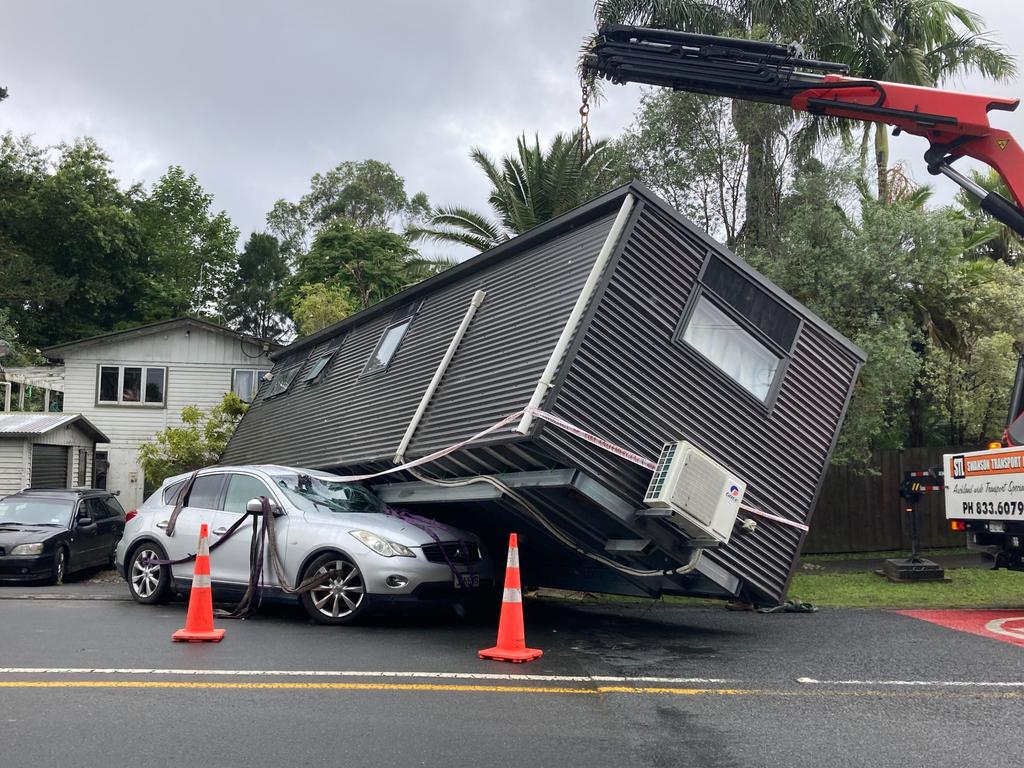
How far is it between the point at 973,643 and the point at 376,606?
17.7 ft

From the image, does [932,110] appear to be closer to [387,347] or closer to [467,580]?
[387,347]

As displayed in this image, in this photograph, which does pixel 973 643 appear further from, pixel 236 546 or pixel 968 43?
pixel 968 43

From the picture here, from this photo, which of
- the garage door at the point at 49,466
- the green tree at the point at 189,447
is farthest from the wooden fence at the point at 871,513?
the garage door at the point at 49,466

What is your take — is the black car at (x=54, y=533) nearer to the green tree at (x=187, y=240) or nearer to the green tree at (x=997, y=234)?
the green tree at (x=997, y=234)

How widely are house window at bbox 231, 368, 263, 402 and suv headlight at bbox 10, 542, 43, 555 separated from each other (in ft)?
40.4

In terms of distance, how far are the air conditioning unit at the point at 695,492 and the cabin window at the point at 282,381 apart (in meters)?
9.05

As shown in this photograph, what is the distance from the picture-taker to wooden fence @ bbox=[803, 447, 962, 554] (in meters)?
18.1

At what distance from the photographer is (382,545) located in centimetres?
864

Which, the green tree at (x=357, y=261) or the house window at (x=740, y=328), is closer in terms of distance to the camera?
the house window at (x=740, y=328)

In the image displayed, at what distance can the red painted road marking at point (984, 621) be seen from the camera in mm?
9055

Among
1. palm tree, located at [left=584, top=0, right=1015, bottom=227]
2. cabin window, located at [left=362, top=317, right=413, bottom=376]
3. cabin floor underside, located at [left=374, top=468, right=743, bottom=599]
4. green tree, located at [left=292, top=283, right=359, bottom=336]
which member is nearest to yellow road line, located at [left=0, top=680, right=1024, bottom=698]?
cabin floor underside, located at [left=374, top=468, right=743, bottom=599]

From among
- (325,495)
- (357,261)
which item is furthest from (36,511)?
(357,261)

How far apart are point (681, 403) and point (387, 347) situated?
4.75 meters

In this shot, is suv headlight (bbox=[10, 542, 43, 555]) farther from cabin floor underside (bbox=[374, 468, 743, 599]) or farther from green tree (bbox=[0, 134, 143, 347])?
green tree (bbox=[0, 134, 143, 347])
